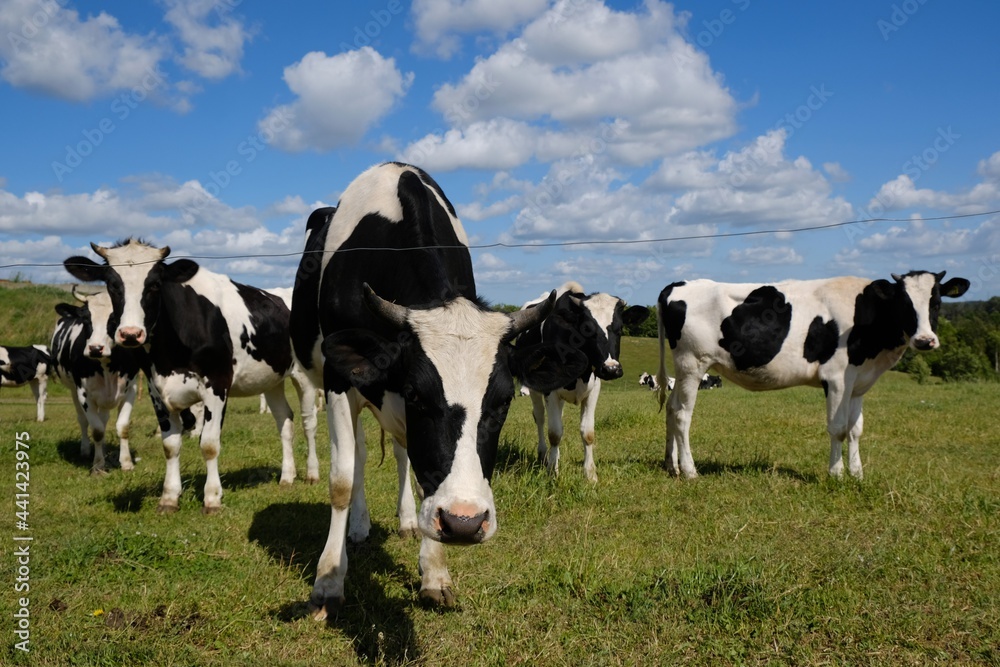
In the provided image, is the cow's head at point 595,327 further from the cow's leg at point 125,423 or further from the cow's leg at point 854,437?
the cow's leg at point 125,423

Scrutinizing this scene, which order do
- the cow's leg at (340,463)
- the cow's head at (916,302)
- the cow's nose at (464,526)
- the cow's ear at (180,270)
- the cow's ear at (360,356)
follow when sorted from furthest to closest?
the cow's head at (916,302)
the cow's ear at (180,270)
the cow's leg at (340,463)
the cow's ear at (360,356)
the cow's nose at (464,526)

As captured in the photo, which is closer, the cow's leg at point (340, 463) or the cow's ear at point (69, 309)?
the cow's leg at point (340, 463)

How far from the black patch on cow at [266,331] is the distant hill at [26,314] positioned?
93.9 feet

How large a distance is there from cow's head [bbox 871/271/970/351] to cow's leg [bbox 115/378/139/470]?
383 inches

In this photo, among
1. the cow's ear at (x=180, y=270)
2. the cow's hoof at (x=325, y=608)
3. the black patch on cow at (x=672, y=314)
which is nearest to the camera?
the cow's hoof at (x=325, y=608)

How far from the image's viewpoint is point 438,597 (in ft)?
15.8

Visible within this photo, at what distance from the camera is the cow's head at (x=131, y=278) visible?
7242 mm

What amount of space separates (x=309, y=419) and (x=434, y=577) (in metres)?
5.46

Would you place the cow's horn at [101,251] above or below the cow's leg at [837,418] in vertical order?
above

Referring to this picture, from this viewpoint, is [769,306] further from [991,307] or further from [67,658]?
[991,307]

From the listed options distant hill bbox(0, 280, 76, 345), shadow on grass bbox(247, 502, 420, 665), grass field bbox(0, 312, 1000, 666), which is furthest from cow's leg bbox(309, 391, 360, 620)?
distant hill bbox(0, 280, 76, 345)

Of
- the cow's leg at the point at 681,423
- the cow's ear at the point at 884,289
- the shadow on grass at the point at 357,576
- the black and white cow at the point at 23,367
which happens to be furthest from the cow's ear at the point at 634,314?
the black and white cow at the point at 23,367

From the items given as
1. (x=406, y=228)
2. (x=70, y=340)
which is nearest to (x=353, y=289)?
(x=406, y=228)

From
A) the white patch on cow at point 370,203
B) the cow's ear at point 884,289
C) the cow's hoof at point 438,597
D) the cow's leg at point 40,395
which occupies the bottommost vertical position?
the cow's leg at point 40,395
